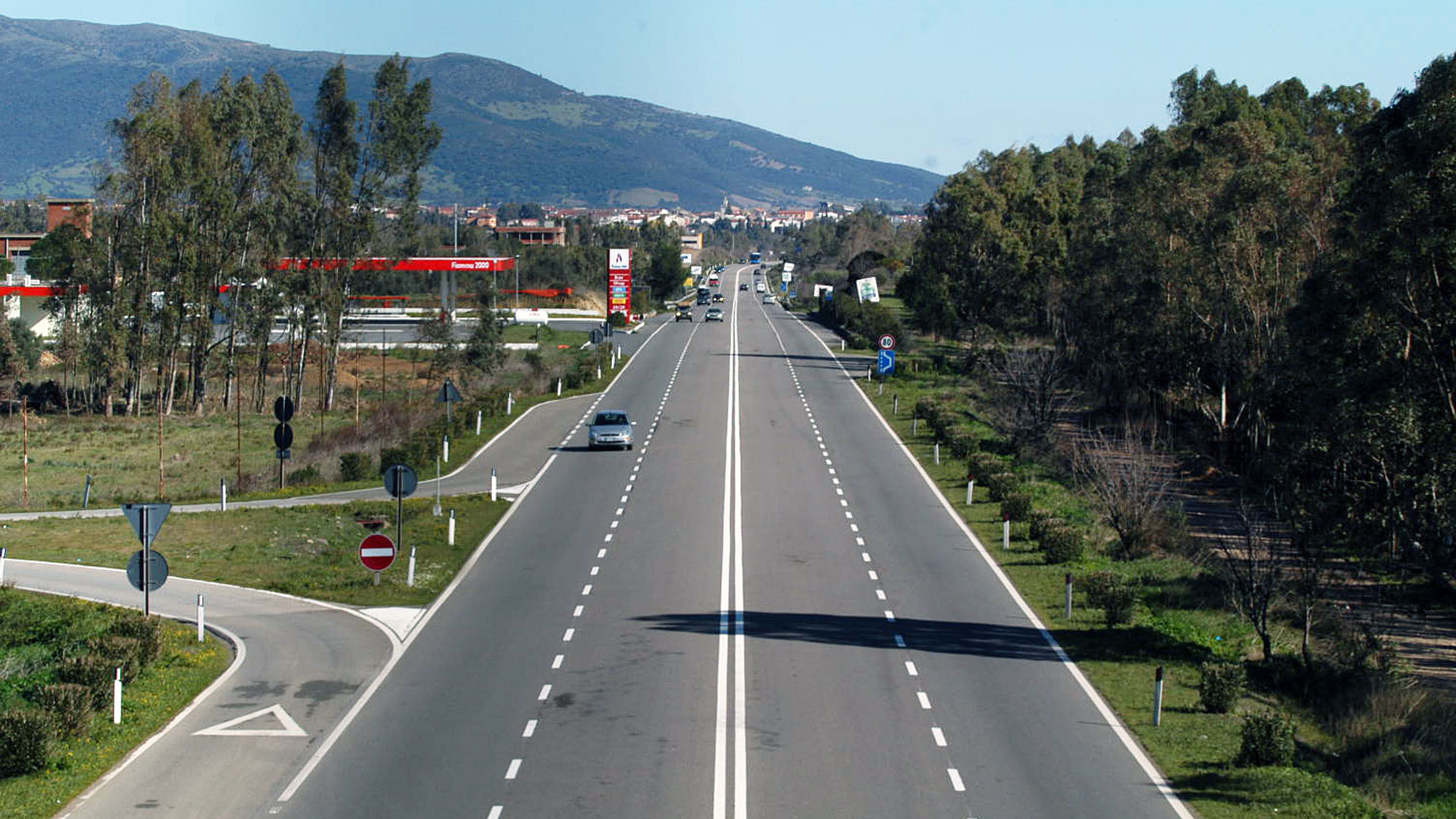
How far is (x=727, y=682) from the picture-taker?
771 inches

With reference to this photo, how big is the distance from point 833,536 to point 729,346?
54.0 metres

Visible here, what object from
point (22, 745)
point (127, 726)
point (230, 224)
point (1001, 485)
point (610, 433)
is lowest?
point (127, 726)

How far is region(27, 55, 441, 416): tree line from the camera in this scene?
2473 inches

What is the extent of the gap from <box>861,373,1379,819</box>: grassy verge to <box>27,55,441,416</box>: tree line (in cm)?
4083

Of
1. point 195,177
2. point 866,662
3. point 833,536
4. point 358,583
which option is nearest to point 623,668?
point 866,662

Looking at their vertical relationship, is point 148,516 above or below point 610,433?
above

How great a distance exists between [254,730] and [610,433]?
1095 inches

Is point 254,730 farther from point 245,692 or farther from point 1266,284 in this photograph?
point 1266,284

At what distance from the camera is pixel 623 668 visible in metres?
20.2

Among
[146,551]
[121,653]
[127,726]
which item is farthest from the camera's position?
[146,551]

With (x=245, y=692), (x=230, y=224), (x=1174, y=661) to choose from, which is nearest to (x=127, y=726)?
(x=245, y=692)

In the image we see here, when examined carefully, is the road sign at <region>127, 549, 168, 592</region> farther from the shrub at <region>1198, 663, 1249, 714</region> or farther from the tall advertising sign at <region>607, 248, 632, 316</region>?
the tall advertising sign at <region>607, 248, 632, 316</region>

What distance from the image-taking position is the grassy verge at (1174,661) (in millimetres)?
15250

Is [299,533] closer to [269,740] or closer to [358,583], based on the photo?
[358,583]
